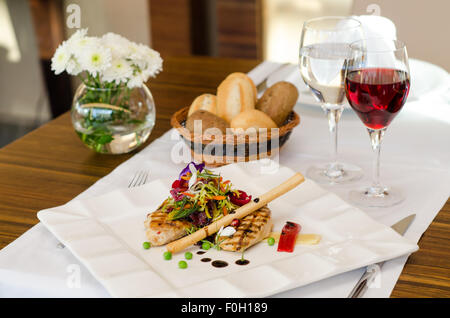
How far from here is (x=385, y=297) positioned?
2.78ft

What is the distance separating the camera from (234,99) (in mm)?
1312

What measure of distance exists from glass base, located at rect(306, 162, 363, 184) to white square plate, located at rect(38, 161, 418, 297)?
108 millimetres

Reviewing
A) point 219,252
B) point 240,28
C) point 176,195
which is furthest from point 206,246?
point 240,28

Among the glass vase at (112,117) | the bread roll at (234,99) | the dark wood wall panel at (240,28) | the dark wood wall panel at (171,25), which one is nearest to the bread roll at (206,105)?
the bread roll at (234,99)

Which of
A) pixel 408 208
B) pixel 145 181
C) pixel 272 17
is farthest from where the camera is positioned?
pixel 272 17

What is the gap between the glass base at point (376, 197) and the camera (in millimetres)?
1115

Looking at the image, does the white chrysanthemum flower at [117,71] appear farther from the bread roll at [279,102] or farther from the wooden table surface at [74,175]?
the bread roll at [279,102]

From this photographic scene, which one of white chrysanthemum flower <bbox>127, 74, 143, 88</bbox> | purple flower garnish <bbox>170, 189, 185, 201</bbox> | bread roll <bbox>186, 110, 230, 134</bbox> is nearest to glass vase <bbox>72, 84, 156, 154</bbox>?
white chrysanthemum flower <bbox>127, 74, 143, 88</bbox>

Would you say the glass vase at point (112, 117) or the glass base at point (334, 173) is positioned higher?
the glass vase at point (112, 117)

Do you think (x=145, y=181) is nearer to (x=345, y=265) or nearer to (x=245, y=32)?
(x=345, y=265)

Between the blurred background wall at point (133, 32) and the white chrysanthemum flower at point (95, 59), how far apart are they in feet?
8.22

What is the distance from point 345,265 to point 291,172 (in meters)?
0.33

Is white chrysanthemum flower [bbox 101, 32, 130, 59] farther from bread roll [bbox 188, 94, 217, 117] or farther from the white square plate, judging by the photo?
the white square plate
